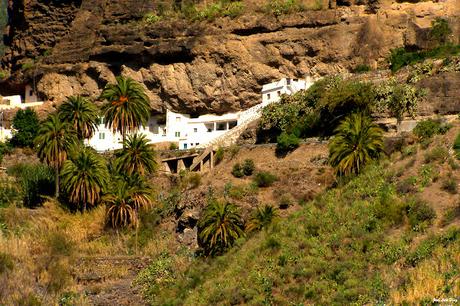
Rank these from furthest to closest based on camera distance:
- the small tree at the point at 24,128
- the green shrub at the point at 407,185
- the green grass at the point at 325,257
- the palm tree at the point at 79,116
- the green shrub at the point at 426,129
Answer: the small tree at the point at 24,128
the palm tree at the point at 79,116
the green shrub at the point at 426,129
the green shrub at the point at 407,185
the green grass at the point at 325,257

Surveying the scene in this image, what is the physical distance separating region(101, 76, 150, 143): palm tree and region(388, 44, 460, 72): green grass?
58.1 feet

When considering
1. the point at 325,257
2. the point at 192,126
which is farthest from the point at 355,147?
the point at 192,126

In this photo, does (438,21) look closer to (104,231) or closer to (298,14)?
(298,14)

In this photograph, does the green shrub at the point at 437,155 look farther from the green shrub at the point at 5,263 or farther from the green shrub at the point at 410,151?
the green shrub at the point at 5,263

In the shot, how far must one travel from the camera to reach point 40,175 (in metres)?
71.6

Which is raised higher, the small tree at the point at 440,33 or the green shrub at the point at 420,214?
the small tree at the point at 440,33

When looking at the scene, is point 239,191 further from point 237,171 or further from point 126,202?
point 126,202

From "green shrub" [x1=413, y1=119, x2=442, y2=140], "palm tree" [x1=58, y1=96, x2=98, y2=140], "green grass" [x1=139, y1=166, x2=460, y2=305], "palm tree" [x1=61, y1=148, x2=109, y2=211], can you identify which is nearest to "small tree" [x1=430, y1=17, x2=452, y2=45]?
"green shrub" [x1=413, y1=119, x2=442, y2=140]

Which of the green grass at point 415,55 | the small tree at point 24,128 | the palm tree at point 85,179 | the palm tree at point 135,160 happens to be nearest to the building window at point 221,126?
the palm tree at point 135,160

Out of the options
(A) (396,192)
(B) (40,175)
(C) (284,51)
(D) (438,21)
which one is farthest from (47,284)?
(D) (438,21)

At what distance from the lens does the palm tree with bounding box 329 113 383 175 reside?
57.7 m

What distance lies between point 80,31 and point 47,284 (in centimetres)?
3307

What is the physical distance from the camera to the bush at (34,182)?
227 feet

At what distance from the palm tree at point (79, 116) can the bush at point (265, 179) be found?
13955 mm
